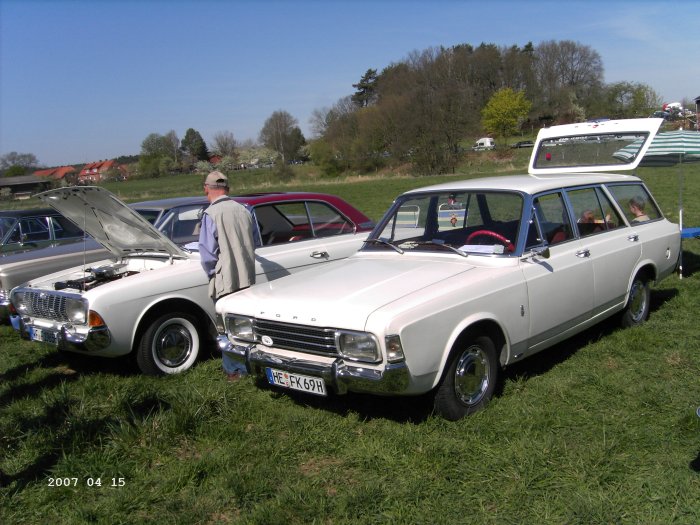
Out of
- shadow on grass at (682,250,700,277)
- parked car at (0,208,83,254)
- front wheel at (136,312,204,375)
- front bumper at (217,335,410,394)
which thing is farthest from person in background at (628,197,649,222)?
parked car at (0,208,83,254)

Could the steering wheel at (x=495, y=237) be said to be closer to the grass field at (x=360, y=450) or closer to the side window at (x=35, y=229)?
the grass field at (x=360, y=450)

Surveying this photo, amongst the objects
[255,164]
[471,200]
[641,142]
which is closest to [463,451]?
[471,200]

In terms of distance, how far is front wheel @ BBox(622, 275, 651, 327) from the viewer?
245 inches

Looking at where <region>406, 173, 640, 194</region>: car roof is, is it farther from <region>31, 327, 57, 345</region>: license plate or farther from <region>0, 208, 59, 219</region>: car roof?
<region>0, 208, 59, 219</region>: car roof

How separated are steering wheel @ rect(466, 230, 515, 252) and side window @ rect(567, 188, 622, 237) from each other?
97 cm

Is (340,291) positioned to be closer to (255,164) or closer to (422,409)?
(422,409)

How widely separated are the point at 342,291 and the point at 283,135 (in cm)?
7359

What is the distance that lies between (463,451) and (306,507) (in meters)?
1.07

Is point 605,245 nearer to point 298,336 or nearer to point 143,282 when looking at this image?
point 298,336

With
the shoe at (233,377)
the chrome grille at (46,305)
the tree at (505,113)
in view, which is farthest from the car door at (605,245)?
the tree at (505,113)

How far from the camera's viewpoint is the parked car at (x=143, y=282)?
5.37 m

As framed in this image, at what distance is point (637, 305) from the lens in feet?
20.9

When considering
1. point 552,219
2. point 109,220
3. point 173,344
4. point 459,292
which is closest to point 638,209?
point 552,219
